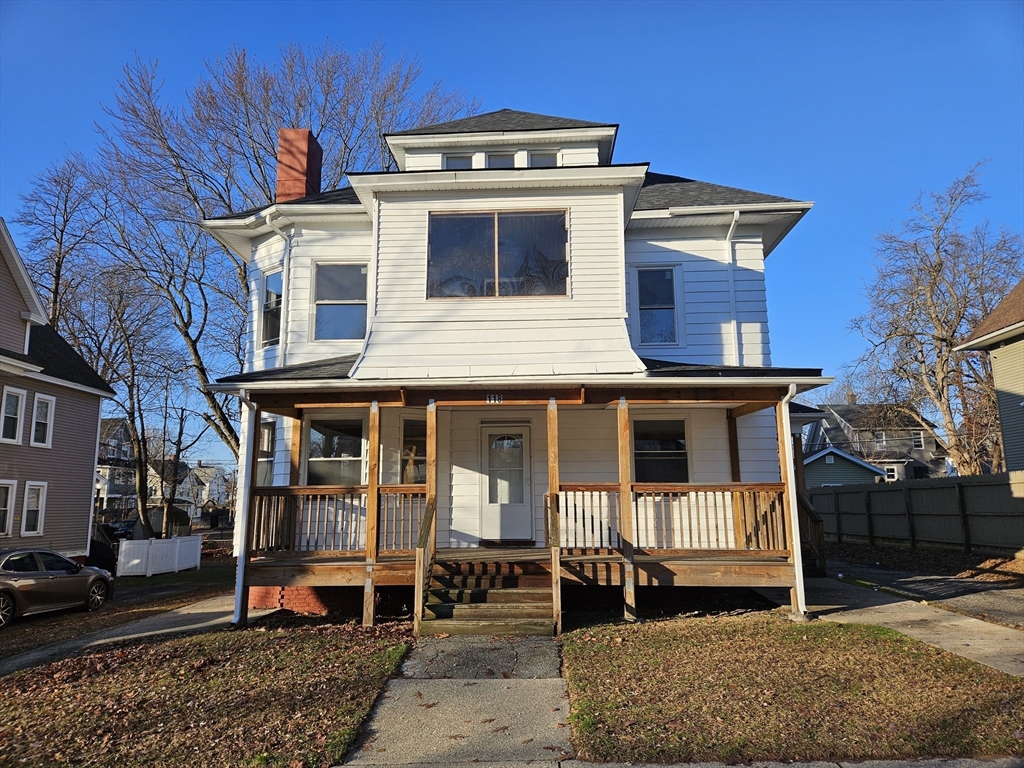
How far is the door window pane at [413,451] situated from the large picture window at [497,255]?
2493mm

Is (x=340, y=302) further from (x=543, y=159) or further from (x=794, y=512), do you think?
(x=794, y=512)

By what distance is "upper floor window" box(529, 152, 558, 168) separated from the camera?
12906mm

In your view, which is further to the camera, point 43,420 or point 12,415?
point 43,420

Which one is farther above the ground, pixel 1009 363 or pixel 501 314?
pixel 1009 363

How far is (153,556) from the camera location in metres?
20.4

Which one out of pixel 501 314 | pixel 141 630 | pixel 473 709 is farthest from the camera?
pixel 501 314

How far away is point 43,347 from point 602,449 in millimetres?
18115

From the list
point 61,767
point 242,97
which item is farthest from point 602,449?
point 242,97

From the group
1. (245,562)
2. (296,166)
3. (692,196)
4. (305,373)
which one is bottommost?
(245,562)

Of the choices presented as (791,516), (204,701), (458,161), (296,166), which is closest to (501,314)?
(458,161)

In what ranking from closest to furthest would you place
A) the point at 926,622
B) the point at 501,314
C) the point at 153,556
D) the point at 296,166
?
the point at 926,622
the point at 501,314
the point at 296,166
the point at 153,556

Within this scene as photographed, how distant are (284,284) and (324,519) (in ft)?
15.0

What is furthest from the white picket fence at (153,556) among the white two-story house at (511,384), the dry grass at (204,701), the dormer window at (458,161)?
the dormer window at (458,161)

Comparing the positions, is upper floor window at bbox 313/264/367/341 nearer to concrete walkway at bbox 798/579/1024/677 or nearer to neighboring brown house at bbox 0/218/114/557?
concrete walkway at bbox 798/579/1024/677
